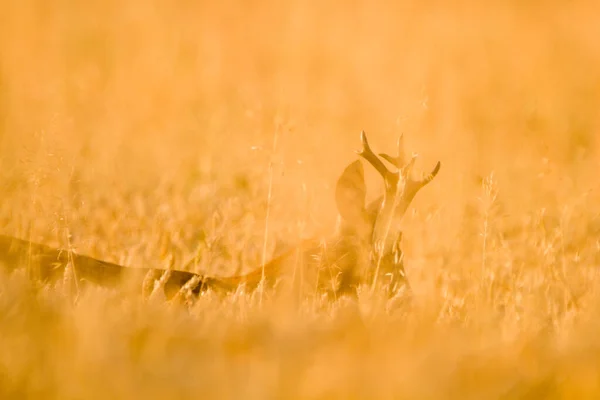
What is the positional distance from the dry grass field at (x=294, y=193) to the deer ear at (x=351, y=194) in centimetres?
39

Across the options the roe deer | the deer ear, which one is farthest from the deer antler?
the deer ear

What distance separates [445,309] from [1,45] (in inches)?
344

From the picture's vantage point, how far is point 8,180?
624 cm

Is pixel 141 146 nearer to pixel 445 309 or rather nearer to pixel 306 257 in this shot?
pixel 306 257

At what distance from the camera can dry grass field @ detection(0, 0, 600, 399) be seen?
240cm

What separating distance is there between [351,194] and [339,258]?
38 centimetres

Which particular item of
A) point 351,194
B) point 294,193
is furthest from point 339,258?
point 294,193

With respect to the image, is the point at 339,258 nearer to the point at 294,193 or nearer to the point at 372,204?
the point at 372,204

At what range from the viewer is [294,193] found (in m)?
7.66

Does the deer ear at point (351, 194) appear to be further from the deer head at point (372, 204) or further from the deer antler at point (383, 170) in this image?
the deer antler at point (383, 170)

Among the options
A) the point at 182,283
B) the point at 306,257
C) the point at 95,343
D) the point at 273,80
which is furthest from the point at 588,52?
the point at 95,343

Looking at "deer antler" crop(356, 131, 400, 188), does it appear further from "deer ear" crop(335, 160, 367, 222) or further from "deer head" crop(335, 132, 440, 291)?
"deer ear" crop(335, 160, 367, 222)

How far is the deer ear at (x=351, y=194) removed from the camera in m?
5.41

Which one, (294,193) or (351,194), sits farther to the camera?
(294,193)
